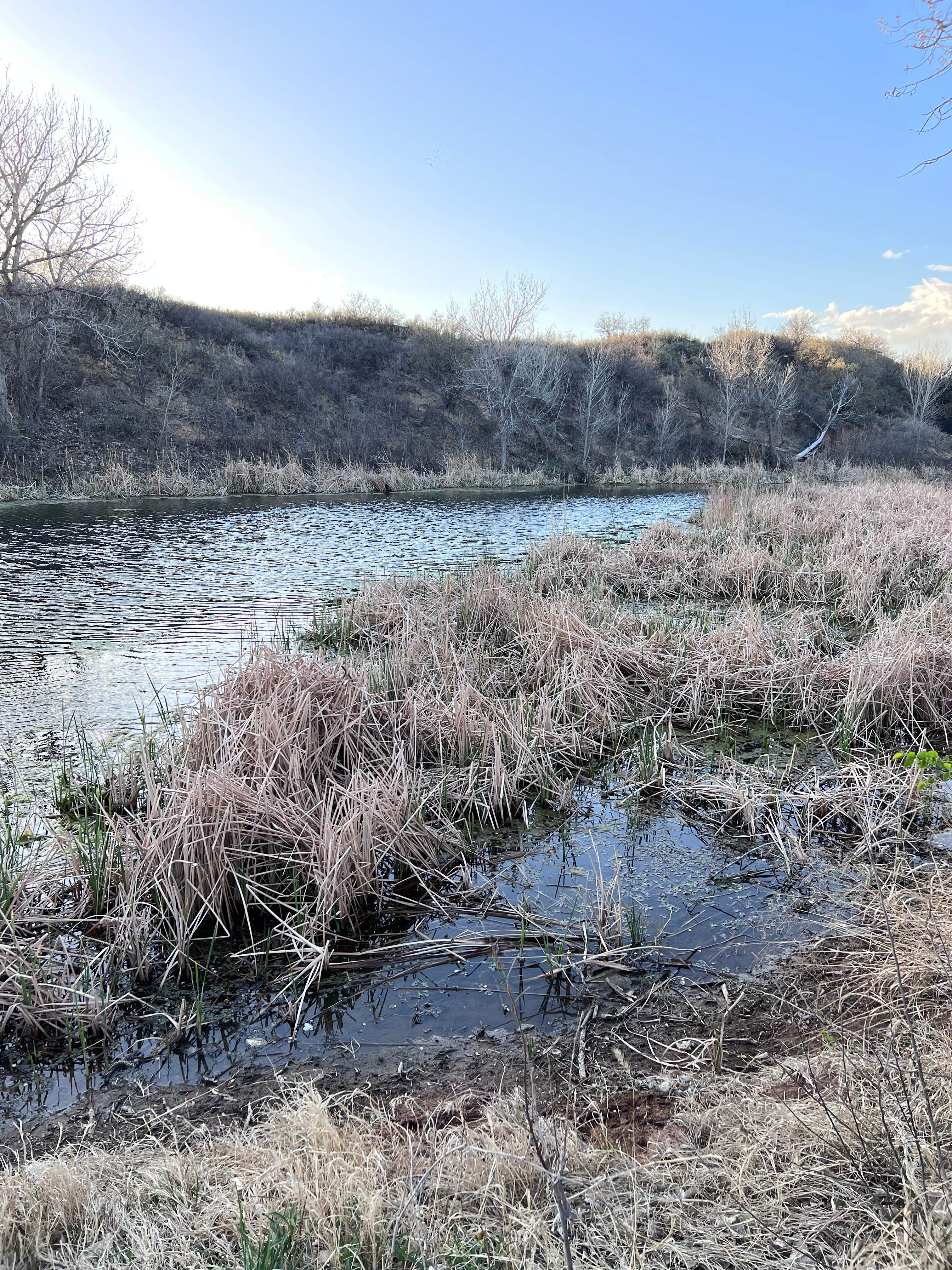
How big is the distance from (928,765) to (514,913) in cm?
235

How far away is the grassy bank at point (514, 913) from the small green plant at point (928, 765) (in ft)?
0.13

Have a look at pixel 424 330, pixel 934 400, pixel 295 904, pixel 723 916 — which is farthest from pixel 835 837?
pixel 934 400

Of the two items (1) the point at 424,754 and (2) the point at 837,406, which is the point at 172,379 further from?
(2) the point at 837,406

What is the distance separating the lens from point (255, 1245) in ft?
5.37

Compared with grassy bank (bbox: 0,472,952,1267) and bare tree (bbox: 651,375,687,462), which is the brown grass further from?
bare tree (bbox: 651,375,687,462)

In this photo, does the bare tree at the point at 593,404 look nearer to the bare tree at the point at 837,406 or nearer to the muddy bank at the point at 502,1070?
the bare tree at the point at 837,406

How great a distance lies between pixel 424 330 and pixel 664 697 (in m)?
40.1

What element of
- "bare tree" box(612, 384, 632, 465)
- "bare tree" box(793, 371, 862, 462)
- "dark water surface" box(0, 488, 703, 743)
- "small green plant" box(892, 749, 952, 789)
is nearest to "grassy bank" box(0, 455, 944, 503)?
"dark water surface" box(0, 488, 703, 743)

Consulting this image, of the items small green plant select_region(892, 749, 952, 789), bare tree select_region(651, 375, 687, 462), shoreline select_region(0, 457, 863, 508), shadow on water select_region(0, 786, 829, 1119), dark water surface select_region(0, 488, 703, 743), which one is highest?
bare tree select_region(651, 375, 687, 462)

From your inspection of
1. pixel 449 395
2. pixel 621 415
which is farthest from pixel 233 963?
pixel 621 415

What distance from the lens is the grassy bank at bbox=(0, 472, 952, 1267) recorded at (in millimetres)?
1630

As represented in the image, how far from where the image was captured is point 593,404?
1511 inches

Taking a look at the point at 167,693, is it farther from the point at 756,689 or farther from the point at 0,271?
the point at 0,271

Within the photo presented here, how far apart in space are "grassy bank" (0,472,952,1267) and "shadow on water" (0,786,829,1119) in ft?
0.37
